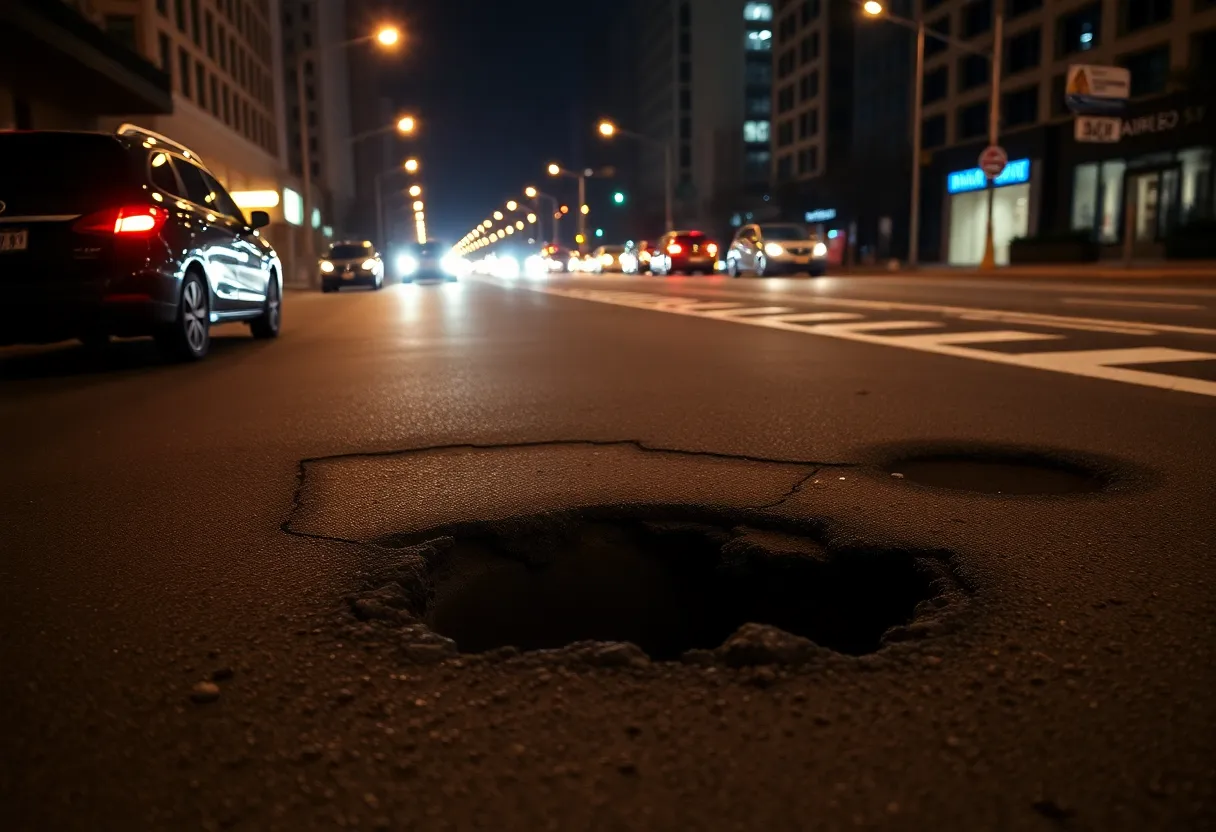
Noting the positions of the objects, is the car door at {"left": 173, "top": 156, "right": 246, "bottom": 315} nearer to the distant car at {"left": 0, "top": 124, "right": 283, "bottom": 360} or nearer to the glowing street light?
the distant car at {"left": 0, "top": 124, "right": 283, "bottom": 360}

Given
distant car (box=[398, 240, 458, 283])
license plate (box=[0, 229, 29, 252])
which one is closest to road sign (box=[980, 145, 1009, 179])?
distant car (box=[398, 240, 458, 283])

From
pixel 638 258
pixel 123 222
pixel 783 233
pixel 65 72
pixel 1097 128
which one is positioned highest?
pixel 65 72

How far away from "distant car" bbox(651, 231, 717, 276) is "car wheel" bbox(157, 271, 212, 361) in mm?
33589

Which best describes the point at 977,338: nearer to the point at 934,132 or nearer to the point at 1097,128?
the point at 1097,128

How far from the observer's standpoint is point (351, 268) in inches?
1284

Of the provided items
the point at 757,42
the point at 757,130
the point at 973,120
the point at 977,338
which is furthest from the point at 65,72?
the point at 757,42

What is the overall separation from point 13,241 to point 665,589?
21.9ft

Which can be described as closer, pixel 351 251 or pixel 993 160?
pixel 993 160

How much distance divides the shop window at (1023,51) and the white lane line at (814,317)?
37900 millimetres

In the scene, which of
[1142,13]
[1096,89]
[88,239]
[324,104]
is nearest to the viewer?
[88,239]

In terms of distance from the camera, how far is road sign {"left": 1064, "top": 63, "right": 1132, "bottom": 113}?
27.5 m

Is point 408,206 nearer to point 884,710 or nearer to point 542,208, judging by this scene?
point 542,208

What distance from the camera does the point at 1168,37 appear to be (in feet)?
123

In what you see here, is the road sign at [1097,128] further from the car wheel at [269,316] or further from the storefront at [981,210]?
the car wheel at [269,316]
